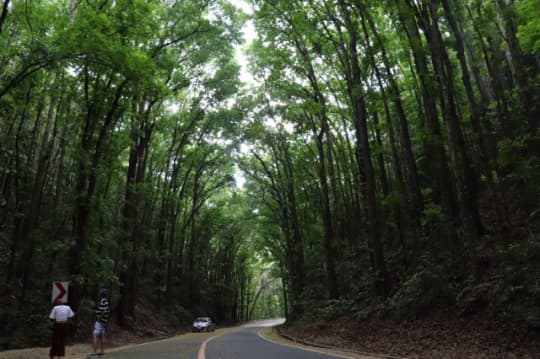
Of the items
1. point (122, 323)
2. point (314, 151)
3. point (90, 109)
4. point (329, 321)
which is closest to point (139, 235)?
point (122, 323)

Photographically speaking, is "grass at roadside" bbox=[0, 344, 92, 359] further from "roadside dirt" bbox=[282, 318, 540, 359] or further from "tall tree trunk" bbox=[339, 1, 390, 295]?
"tall tree trunk" bbox=[339, 1, 390, 295]

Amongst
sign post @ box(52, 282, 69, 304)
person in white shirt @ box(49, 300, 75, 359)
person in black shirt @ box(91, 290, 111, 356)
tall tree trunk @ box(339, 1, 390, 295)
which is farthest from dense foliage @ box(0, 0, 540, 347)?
person in white shirt @ box(49, 300, 75, 359)

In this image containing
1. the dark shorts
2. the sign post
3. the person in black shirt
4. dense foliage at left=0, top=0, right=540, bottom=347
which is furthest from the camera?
dense foliage at left=0, top=0, right=540, bottom=347

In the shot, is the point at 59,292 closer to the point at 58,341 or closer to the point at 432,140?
the point at 58,341

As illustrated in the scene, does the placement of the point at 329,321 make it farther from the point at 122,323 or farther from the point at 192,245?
the point at 192,245

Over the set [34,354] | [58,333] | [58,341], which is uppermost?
[58,333]

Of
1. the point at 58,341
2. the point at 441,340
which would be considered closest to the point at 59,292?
the point at 58,341

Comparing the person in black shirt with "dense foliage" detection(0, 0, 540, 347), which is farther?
"dense foliage" detection(0, 0, 540, 347)

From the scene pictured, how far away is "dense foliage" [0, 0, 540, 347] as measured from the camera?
37.6ft

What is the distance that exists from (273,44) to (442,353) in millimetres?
15874

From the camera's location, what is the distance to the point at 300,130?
72.1 feet

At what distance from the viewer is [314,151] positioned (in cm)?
2864

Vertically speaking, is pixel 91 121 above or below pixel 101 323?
above

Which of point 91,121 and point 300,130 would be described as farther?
point 300,130
